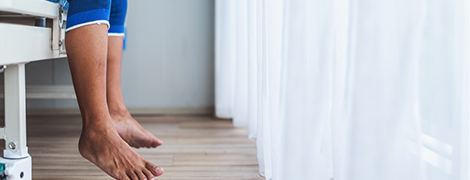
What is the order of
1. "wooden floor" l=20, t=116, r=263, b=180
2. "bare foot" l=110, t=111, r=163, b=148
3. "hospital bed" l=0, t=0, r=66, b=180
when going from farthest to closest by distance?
"bare foot" l=110, t=111, r=163, b=148, "wooden floor" l=20, t=116, r=263, b=180, "hospital bed" l=0, t=0, r=66, b=180

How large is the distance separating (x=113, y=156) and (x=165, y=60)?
1.02 metres

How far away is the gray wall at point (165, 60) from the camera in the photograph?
5.56 feet

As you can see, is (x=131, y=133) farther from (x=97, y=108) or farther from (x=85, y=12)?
(x=85, y=12)

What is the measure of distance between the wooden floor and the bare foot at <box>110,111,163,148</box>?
1.7 inches

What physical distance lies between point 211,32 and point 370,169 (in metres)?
1.36

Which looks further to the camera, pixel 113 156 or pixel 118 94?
pixel 118 94

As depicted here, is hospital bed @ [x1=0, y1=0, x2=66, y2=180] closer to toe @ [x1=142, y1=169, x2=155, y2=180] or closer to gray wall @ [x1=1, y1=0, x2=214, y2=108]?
toe @ [x1=142, y1=169, x2=155, y2=180]

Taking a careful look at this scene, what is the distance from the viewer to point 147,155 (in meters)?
1.06

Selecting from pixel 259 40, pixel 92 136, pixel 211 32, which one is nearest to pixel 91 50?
pixel 92 136

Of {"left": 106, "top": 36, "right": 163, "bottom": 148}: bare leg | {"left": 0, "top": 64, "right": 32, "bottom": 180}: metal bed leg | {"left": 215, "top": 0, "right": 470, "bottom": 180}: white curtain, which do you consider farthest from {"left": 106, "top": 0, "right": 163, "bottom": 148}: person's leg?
{"left": 215, "top": 0, "right": 470, "bottom": 180}: white curtain

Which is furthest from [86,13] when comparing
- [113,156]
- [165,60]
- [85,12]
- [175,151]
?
[165,60]

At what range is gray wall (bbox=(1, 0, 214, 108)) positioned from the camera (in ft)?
5.56

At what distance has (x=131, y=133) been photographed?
103 centimetres

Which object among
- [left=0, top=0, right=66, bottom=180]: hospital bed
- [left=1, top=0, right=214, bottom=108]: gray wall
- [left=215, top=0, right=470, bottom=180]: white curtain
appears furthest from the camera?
[left=1, top=0, right=214, bottom=108]: gray wall
